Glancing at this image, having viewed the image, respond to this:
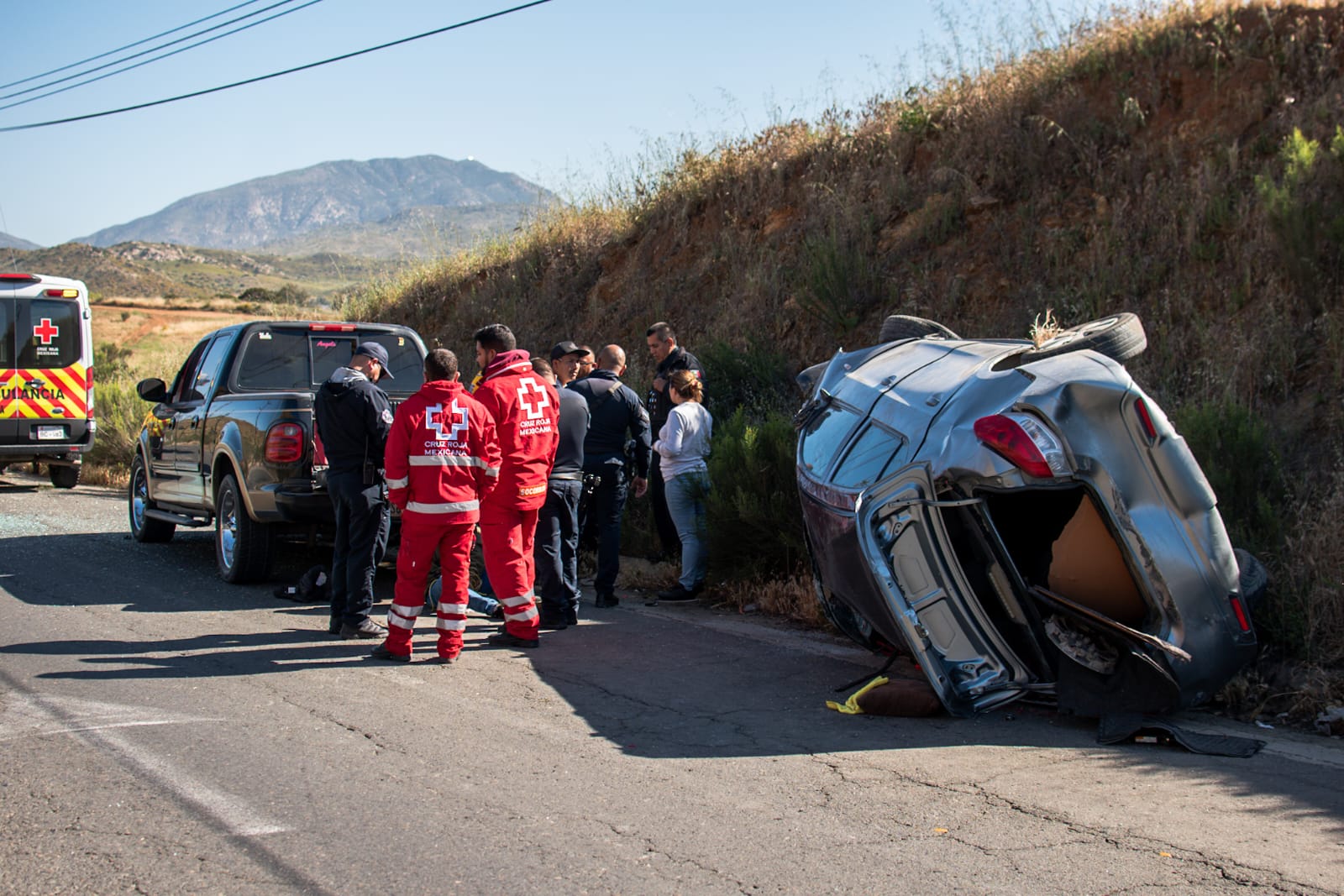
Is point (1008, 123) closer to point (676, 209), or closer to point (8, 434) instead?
point (676, 209)

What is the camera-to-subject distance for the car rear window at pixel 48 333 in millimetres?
16844

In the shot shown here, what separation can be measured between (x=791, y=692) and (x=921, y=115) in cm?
1057

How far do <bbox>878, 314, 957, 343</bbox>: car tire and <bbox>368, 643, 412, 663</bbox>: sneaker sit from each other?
140 inches

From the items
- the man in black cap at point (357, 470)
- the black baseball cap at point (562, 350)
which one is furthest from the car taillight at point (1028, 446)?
the black baseball cap at point (562, 350)

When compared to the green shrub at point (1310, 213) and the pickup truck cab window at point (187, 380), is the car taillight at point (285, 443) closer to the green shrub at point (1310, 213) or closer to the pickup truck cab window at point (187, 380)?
the pickup truck cab window at point (187, 380)

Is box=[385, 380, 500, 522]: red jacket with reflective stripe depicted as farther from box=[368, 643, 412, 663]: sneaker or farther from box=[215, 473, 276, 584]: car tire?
box=[215, 473, 276, 584]: car tire

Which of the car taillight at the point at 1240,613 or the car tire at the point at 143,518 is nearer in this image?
the car taillight at the point at 1240,613

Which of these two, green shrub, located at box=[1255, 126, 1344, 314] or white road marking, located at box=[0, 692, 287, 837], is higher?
green shrub, located at box=[1255, 126, 1344, 314]

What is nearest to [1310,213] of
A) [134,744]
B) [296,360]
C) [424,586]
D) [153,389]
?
[424,586]

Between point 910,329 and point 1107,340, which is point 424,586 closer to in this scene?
point 910,329

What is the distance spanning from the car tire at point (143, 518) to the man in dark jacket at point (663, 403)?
5141 mm

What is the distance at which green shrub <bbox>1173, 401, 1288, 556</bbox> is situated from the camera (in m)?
7.07

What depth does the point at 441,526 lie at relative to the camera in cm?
698

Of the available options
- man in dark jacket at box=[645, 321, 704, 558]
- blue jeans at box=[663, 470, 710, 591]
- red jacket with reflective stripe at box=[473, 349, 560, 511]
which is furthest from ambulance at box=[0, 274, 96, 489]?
red jacket with reflective stripe at box=[473, 349, 560, 511]
